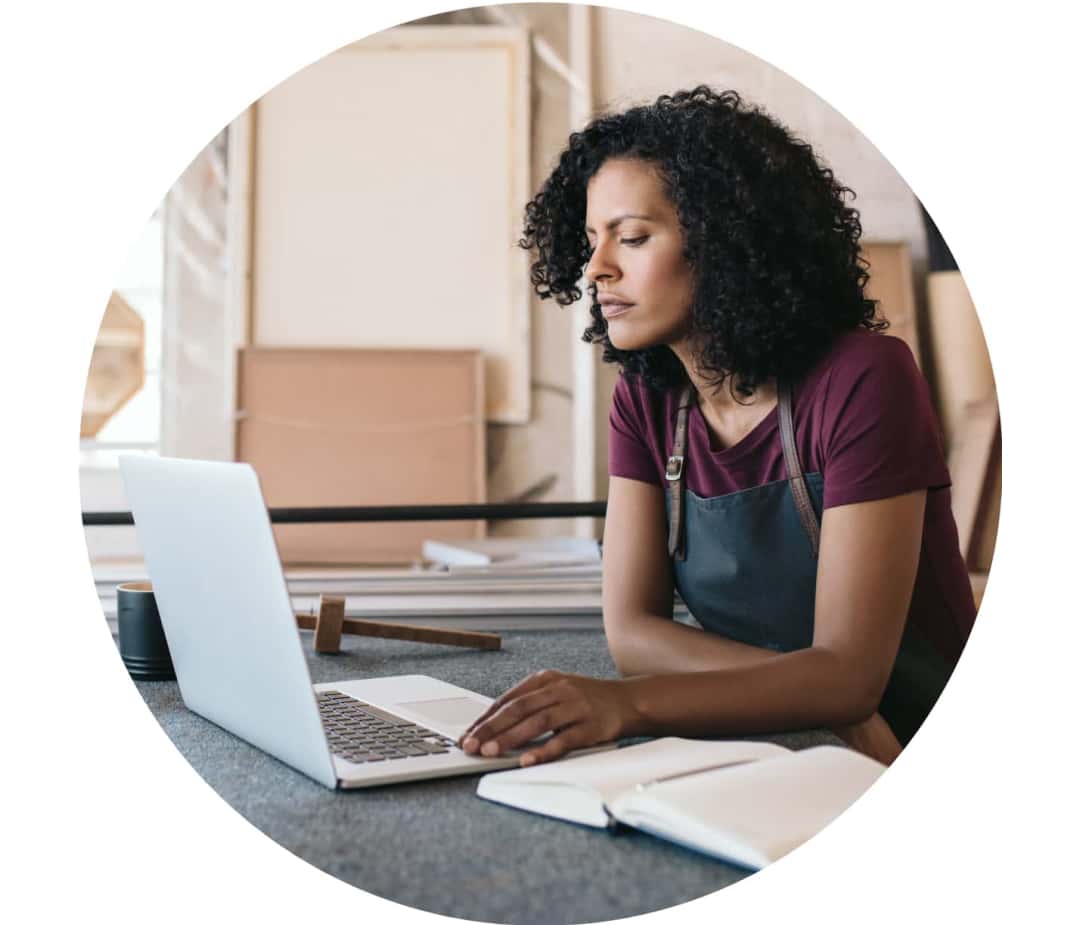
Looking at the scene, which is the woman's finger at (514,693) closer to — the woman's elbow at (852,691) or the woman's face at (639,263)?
the woman's elbow at (852,691)

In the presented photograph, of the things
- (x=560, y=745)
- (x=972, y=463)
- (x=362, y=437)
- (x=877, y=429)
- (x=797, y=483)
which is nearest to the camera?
(x=560, y=745)

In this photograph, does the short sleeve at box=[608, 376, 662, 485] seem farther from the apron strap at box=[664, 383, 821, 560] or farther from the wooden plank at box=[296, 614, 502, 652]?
the wooden plank at box=[296, 614, 502, 652]

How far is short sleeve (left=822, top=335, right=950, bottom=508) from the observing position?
1.25 meters

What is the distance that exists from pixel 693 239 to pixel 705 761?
0.77m

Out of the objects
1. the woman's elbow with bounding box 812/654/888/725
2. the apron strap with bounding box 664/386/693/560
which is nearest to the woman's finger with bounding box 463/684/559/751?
the woman's elbow with bounding box 812/654/888/725

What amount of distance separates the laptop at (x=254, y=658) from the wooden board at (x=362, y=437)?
2249mm

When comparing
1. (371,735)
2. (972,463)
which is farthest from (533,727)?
(972,463)

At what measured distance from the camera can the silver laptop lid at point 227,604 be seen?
3.00ft

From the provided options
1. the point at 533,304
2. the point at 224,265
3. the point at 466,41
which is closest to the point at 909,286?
the point at 533,304

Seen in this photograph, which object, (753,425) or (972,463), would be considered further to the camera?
(972,463)

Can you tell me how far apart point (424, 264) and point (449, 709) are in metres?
2.64

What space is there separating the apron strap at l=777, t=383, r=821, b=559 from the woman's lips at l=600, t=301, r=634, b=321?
240 mm

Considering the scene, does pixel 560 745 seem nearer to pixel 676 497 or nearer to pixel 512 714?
pixel 512 714

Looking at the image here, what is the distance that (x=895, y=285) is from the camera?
3570mm
